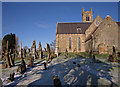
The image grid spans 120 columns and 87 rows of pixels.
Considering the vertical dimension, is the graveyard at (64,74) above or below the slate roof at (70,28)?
below

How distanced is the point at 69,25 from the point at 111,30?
16478 millimetres

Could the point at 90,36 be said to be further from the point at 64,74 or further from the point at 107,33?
the point at 64,74

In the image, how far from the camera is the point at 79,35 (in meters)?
30.6

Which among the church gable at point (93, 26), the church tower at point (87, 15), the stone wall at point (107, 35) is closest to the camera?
the stone wall at point (107, 35)

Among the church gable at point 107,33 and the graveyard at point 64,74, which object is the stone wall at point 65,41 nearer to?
the church gable at point 107,33

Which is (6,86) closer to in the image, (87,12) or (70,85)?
(70,85)

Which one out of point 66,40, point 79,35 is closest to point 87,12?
point 79,35

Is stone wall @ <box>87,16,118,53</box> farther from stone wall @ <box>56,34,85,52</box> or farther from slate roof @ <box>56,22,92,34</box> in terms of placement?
slate roof @ <box>56,22,92,34</box>

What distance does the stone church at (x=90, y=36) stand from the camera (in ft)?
67.9

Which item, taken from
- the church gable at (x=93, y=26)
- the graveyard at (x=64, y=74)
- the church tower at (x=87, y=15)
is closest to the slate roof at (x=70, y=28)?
the church gable at (x=93, y=26)

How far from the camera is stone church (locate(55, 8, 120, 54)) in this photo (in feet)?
67.9

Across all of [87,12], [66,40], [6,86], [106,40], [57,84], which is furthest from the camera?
[87,12]

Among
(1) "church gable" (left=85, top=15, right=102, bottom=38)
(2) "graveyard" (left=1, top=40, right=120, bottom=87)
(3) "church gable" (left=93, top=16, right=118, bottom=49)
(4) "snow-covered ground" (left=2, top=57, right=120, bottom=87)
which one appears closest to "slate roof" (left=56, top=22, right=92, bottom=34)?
(1) "church gable" (left=85, top=15, right=102, bottom=38)

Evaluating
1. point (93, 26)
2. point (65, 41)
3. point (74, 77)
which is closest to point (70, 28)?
point (65, 41)
